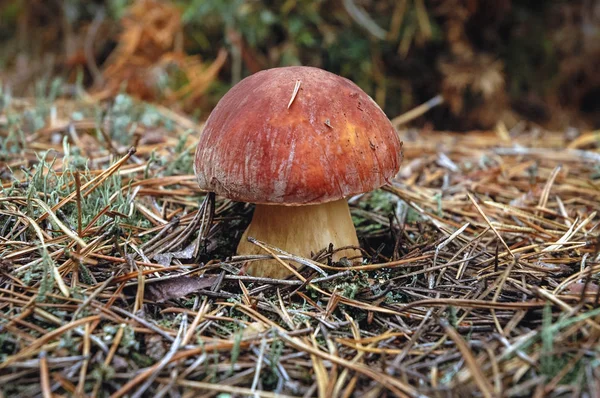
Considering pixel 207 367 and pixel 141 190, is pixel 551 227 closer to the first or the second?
pixel 207 367

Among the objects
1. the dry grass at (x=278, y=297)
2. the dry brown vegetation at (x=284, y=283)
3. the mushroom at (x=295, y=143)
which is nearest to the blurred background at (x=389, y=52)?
the dry brown vegetation at (x=284, y=283)

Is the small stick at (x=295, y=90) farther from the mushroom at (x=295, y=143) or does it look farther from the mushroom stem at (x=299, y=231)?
the mushroom stem at (x=299, y=231)

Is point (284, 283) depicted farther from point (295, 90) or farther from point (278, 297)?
point (295, 90)

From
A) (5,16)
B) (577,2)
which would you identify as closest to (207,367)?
(577,2)

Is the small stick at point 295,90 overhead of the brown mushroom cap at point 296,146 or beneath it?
overhead

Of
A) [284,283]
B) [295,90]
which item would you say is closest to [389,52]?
[295,90]

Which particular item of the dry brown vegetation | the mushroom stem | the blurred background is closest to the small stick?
the mushroom stem

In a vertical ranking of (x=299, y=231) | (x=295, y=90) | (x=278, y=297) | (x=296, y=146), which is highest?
(x=295, y=90)
